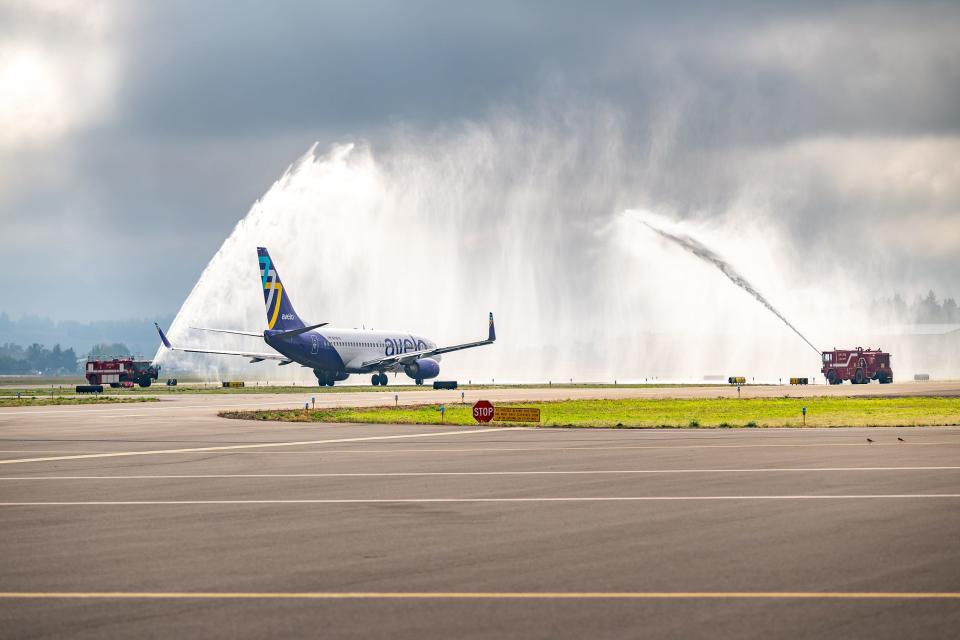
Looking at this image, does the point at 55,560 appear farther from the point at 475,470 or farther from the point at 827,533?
the point at 475,470

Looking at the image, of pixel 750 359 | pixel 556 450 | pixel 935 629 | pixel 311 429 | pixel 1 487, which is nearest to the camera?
pixel 935 629

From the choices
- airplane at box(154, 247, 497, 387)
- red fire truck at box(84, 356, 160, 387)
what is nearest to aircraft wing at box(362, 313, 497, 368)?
airplane at box(154, 247, 497, 387)

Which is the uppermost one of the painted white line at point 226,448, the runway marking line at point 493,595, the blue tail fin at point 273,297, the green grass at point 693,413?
the blue tail fin at point 273,297

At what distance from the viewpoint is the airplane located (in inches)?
4107

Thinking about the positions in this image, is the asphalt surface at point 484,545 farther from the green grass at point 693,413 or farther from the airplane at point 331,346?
the airplane at point 331,346

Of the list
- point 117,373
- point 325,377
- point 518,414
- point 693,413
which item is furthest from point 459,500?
point 117,373

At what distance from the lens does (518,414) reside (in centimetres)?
4953

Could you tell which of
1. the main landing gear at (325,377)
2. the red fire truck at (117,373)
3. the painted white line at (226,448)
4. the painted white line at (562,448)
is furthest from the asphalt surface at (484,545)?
the red fire truck at (117,373)

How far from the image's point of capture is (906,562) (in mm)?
13500

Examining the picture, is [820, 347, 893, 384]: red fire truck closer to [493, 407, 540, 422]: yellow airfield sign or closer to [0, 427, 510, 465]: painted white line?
[493, 407, 540, 422]: yellow airfield sign

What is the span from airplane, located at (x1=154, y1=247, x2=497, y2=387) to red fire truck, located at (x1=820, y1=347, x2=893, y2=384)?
39783 millimetres

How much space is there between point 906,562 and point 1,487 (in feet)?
62.5

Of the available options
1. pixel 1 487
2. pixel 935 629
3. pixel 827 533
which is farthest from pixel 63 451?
pixel 935 629

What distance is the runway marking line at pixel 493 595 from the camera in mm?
11547
